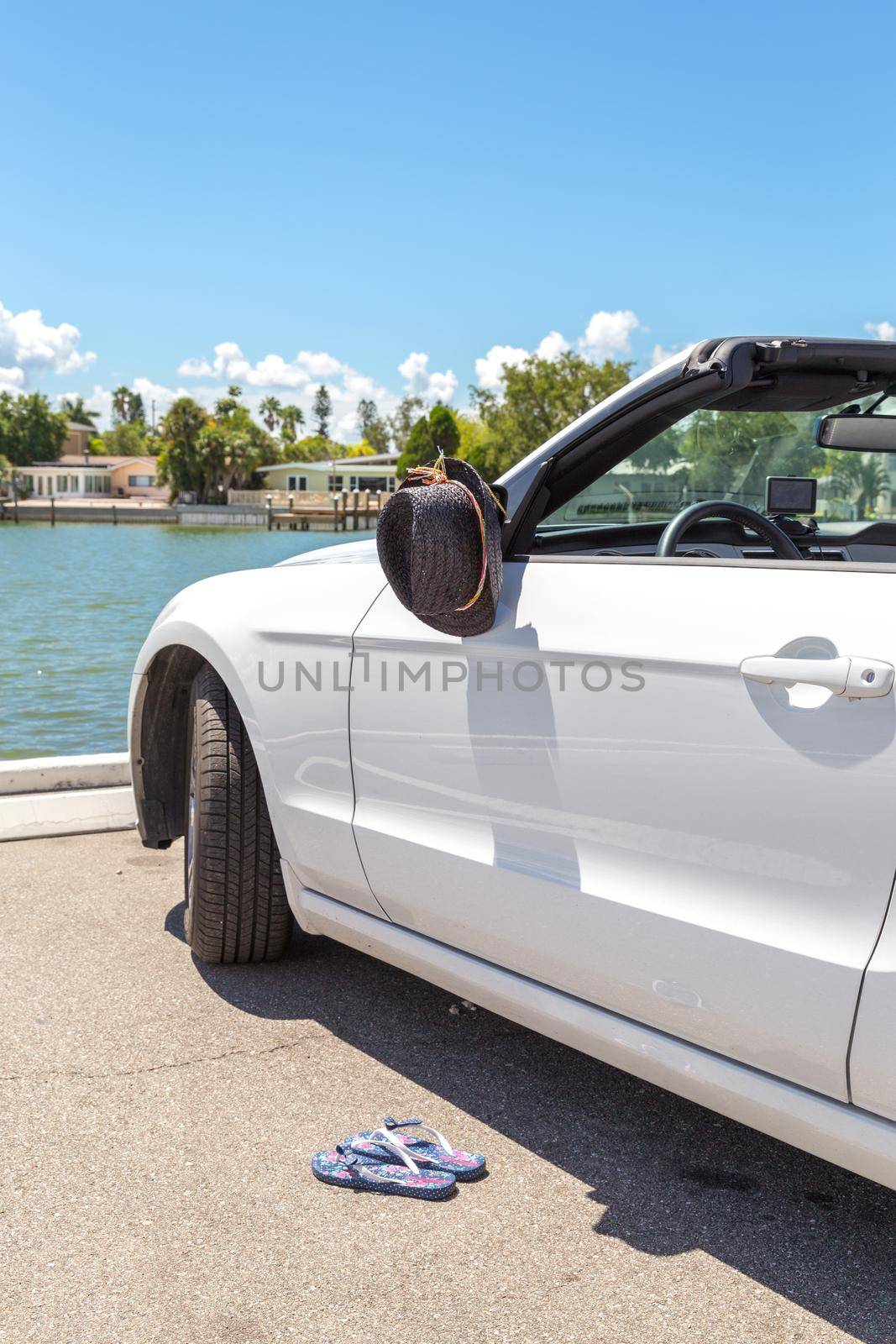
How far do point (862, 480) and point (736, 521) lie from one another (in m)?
0.41

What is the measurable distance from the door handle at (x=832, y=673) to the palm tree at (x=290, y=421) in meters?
168

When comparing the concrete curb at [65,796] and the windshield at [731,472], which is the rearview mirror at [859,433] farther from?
the concrete curb at [65,796]

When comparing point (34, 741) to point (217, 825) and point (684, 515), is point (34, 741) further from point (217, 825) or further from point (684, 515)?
point (684, 515)

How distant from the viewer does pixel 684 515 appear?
2.77m

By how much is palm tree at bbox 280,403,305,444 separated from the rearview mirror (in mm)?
167144

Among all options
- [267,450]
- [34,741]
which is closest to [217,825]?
[34,741]

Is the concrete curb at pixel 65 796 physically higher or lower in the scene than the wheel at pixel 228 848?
lower

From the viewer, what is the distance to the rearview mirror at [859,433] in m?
2.73

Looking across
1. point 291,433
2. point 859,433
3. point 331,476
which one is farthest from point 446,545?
point 291,433

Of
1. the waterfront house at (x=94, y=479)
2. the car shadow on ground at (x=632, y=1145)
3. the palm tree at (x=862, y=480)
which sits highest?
the waterfront house at (x=94, y=479)

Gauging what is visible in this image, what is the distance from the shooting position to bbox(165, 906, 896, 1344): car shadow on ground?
7.36ft

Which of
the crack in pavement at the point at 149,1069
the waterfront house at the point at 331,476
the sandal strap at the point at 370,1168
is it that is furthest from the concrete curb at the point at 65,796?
the waterfront house at the point at 331,476

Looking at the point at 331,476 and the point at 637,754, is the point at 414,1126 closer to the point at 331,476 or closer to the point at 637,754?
the point at 637,754

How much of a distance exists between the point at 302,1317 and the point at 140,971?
66.1 inches
